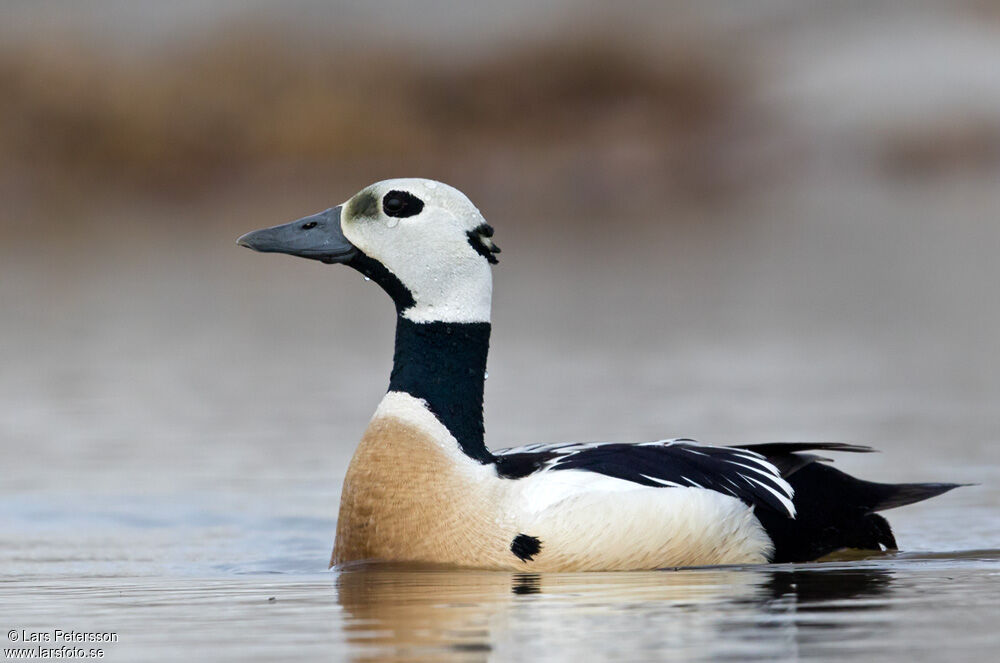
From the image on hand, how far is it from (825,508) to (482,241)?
82.8 inches

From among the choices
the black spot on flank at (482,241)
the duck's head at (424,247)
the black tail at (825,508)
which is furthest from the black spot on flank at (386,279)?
the black tail at (825,508)

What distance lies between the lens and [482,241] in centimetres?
959

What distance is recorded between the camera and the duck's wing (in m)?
9.16

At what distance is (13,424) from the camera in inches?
612

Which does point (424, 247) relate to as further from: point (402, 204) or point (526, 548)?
point (526, 548)

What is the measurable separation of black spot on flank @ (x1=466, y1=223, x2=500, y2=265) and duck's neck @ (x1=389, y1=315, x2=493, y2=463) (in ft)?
1.10

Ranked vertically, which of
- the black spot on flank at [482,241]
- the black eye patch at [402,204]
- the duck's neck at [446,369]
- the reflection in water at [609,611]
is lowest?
the reflection in water at [609,611]

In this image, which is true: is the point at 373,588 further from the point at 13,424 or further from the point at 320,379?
the point at 320,379

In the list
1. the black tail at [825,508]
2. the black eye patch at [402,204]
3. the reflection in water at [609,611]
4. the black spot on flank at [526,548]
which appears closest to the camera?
the reflection in water at [609,611]

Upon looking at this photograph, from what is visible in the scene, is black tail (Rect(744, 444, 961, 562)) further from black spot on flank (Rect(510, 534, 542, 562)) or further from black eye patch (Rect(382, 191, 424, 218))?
black eye patch (Rect(382, 191, 424, 218))

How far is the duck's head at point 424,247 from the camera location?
31.3 feet

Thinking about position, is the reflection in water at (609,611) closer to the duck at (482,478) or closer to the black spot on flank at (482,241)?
the duck at (482,478)

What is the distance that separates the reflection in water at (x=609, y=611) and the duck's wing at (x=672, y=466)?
17.0 inches

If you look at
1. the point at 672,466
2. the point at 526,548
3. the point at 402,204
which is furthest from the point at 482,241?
the point at 526,548
